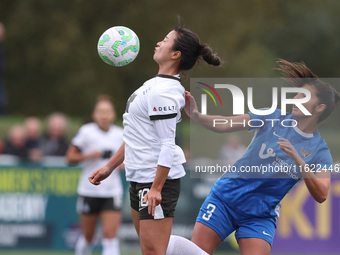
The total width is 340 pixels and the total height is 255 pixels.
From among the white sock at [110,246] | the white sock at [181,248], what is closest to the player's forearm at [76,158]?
the white sock at [110,246]

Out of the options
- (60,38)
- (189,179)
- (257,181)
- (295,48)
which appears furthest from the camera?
(295,48)

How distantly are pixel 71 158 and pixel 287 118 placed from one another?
381 cm

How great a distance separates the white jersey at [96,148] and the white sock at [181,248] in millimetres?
3496

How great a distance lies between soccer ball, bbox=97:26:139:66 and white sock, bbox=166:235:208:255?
1.39 meters

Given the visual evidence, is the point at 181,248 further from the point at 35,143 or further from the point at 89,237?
the point at 35,143

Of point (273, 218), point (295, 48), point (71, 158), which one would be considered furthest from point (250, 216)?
point (295, 48)

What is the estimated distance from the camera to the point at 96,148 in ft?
30.4

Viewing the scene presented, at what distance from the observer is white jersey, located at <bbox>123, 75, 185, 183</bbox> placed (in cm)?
525

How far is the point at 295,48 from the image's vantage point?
28.0 metres

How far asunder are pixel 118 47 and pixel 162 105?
2.22 ft

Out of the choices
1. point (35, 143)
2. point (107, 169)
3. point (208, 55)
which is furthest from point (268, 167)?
point (35, 143)

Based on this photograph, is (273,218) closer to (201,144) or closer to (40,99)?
(201,144)

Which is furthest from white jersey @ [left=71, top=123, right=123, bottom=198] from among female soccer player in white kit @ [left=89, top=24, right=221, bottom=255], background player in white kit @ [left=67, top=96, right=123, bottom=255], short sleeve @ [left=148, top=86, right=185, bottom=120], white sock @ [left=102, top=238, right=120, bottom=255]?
short sleeve @ [left=148, top=86, right=185, bottom=120]

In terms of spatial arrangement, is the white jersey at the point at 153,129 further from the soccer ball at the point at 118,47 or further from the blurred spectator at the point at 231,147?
the blurred spectator at the point at 231,147
